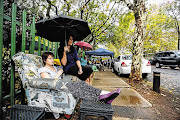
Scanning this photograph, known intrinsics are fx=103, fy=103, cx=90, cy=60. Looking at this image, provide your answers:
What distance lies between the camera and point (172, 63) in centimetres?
1120

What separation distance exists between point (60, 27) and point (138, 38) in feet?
12.7

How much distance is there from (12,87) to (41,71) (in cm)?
64

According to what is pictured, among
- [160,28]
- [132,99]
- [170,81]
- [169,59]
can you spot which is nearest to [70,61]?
[132,99]

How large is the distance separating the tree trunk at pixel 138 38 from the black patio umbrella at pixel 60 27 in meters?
3.17

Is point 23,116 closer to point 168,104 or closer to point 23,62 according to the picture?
point 23,62

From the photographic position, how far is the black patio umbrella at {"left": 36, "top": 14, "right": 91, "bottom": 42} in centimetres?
236

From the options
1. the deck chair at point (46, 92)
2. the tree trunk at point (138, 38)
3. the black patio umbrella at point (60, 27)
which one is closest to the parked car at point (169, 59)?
the tree trunk at point (138, 38)

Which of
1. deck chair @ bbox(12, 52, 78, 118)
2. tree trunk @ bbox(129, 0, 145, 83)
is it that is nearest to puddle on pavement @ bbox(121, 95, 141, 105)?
deck chair @ bbox(12, 52, 78, 118)

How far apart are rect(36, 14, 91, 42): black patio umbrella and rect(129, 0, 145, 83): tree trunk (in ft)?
10.4

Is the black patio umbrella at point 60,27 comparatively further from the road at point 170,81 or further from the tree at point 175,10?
the tree at point 175,10

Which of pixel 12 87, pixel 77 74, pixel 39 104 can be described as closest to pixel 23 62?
pixel 12 87

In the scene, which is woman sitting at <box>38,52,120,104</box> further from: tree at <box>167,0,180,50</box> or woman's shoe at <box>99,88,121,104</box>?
tree at <box>167,0,180,50</box>

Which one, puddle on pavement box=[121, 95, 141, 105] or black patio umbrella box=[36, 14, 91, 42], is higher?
black patio umbrella box=[36, 14, 91, 42]

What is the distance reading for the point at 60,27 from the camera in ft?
8.71
